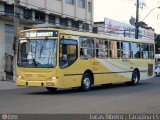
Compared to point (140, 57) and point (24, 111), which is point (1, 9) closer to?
point (140, 57)

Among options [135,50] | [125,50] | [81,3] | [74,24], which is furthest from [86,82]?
[81,3]

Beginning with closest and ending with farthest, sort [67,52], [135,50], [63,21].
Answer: [67,52] < [135,50] < [63,21]

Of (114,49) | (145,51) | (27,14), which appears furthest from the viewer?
A: (27,14)

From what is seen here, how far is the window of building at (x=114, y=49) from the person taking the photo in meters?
25.5

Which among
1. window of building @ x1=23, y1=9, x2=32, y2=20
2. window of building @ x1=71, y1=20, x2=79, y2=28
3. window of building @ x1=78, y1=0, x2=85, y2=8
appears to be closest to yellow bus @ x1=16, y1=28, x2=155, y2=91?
window of building @ x1=23, y1=9, x2=32, y2=20

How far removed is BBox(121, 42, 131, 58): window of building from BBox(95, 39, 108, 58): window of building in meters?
2.19

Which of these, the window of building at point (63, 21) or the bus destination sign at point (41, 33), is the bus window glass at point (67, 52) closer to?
the bus destination sign at point (41, 33)

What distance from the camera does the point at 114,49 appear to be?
25.9 meters

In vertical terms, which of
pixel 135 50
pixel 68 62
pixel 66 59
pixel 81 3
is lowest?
pixel 68 62

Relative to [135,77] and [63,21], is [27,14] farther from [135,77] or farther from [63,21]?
[135,77]

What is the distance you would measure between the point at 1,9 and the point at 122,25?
983 inches

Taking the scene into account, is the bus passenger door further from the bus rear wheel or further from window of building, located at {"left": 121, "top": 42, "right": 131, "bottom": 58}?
the bus rear wheel

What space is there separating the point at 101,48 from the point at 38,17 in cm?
1717

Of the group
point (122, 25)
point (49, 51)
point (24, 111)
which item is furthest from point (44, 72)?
point (122, 25)
